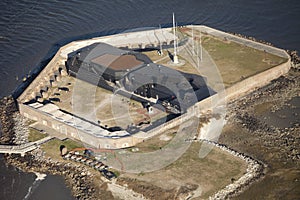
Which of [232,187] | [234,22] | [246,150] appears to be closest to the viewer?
[232,187]

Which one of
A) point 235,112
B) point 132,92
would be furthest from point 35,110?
point 235,112

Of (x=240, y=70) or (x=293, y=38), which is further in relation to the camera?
(x=293, y=38)

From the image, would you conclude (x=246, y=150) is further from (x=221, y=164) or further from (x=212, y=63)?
(x=212, y=63)

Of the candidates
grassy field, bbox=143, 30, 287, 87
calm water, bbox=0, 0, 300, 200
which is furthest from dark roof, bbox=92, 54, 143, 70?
calm water, bbox=0, 0, 300, 200

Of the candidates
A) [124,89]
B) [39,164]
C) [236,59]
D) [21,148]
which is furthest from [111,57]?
[39,164]

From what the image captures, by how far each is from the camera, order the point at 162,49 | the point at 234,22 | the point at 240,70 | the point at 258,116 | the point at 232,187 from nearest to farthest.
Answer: the point at 232,187
the point at 258,116
the point at 240,70
the point at 162,49
the point at 234,22

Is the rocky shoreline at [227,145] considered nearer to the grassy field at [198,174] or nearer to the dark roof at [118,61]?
the grassy field at [198,174]
